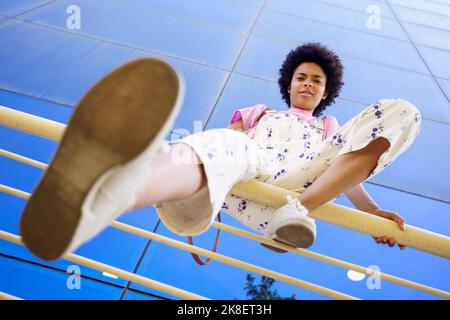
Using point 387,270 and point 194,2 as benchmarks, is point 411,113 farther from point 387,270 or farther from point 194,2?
point 194,2

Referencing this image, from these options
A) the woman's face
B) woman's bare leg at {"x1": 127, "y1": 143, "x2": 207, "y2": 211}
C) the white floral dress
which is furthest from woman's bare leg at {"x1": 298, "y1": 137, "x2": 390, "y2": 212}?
the woman's face

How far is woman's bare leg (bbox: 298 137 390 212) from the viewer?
70 cm

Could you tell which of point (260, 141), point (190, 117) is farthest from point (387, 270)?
point (190, 117)

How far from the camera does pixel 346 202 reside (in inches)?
64.6

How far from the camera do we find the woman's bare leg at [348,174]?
2.28 feet

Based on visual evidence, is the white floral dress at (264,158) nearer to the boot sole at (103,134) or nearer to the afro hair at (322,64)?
the boot sole at (103,134)

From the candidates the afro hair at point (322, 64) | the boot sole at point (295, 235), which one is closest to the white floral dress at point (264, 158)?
the boot sole at point (295, 235)

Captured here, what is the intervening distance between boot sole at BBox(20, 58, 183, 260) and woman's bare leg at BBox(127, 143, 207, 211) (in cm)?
8

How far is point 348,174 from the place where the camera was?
70 centimetres

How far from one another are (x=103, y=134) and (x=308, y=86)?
918 mm

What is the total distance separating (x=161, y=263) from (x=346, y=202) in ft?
2.70

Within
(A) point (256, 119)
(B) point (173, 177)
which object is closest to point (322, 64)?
(A) point (256, 119)

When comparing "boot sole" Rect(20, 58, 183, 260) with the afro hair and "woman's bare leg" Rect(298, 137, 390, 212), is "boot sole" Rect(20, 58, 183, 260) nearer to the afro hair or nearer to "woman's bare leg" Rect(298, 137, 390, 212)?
"woman's bare leg" Rect(298, 137, 390, 212)

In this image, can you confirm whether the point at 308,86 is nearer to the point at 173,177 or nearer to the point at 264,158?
the point at 264,158
